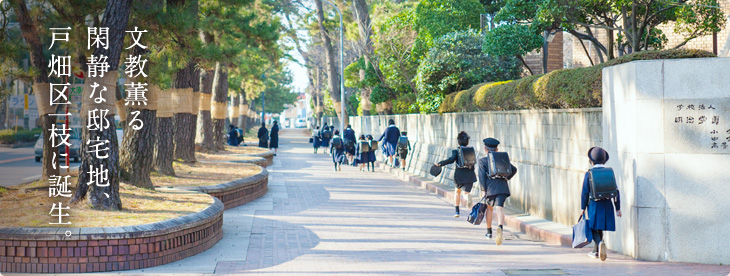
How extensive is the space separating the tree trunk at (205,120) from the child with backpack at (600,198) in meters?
20.1

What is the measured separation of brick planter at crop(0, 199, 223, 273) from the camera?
27.4 ft

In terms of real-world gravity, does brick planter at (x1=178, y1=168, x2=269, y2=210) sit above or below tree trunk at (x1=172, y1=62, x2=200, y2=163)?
below

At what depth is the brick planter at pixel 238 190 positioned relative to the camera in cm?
1434

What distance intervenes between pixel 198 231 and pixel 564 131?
6.20 metres

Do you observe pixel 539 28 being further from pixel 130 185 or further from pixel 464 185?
pixel 130 185

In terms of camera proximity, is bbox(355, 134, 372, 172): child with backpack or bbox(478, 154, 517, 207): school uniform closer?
bbox(478, 154, 517, 207): school uniform

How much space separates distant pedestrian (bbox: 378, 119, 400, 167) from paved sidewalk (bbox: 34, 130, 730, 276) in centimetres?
862

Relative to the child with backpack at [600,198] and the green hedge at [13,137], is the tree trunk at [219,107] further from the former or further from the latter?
the child with backpack at [600,198]

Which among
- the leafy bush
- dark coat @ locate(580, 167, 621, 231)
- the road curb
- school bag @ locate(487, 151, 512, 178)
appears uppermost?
the leafy bush

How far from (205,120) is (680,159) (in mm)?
20923

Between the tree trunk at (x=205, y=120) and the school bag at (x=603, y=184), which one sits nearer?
the school bag at (x=603, y=184)

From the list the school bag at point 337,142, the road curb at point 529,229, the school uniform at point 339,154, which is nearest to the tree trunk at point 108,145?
the road curb at point 529,229

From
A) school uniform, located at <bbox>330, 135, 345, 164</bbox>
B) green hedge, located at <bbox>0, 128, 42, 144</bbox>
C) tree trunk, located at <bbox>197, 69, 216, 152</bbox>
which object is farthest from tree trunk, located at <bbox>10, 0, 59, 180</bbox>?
green hedge, located at <bbox>0, 128, 42, 144</bbox>

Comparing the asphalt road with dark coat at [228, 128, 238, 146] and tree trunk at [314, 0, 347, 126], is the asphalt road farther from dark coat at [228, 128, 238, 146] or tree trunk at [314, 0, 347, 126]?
tree trunk at [314, 0, 347, 126]
